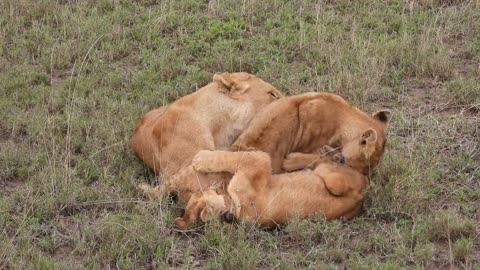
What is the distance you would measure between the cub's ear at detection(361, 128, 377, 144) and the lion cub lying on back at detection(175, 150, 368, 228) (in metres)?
0.27

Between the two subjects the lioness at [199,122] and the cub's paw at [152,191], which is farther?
the lioness at [199,122]

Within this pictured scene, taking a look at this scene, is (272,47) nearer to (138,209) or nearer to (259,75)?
(259,75)

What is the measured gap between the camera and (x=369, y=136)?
249 inches

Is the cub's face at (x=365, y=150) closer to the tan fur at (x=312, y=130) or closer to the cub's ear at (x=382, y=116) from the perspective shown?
the tan fur at (x=312, y=130)

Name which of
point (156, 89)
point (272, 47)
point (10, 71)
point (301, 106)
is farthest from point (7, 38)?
point (301, 106)

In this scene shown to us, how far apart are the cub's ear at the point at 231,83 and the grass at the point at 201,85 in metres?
0.95

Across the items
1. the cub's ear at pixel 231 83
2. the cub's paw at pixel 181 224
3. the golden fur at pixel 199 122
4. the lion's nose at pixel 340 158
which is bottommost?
the cub's paw at pixel 181 224

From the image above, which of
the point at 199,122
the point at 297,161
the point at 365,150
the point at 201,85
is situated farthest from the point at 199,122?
the point at 201,85

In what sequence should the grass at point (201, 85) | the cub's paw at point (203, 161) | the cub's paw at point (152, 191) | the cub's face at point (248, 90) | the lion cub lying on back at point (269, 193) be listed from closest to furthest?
the grass at point (201, 85), the lion cub lying on back at point (269, 193), the cub's paw at point (203, 161), the cub's paw at point (152, 191), the cub's face at point (248, 90)

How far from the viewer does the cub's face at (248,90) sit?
6.97 m

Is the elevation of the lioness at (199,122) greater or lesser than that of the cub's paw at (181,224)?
greater

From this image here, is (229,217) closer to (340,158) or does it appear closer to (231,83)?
(340,158)

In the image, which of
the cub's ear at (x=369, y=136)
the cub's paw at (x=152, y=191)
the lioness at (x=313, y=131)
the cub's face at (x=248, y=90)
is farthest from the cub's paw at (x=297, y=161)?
the cub's paw at (x=152, y=191)

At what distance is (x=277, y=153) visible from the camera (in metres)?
6.49
